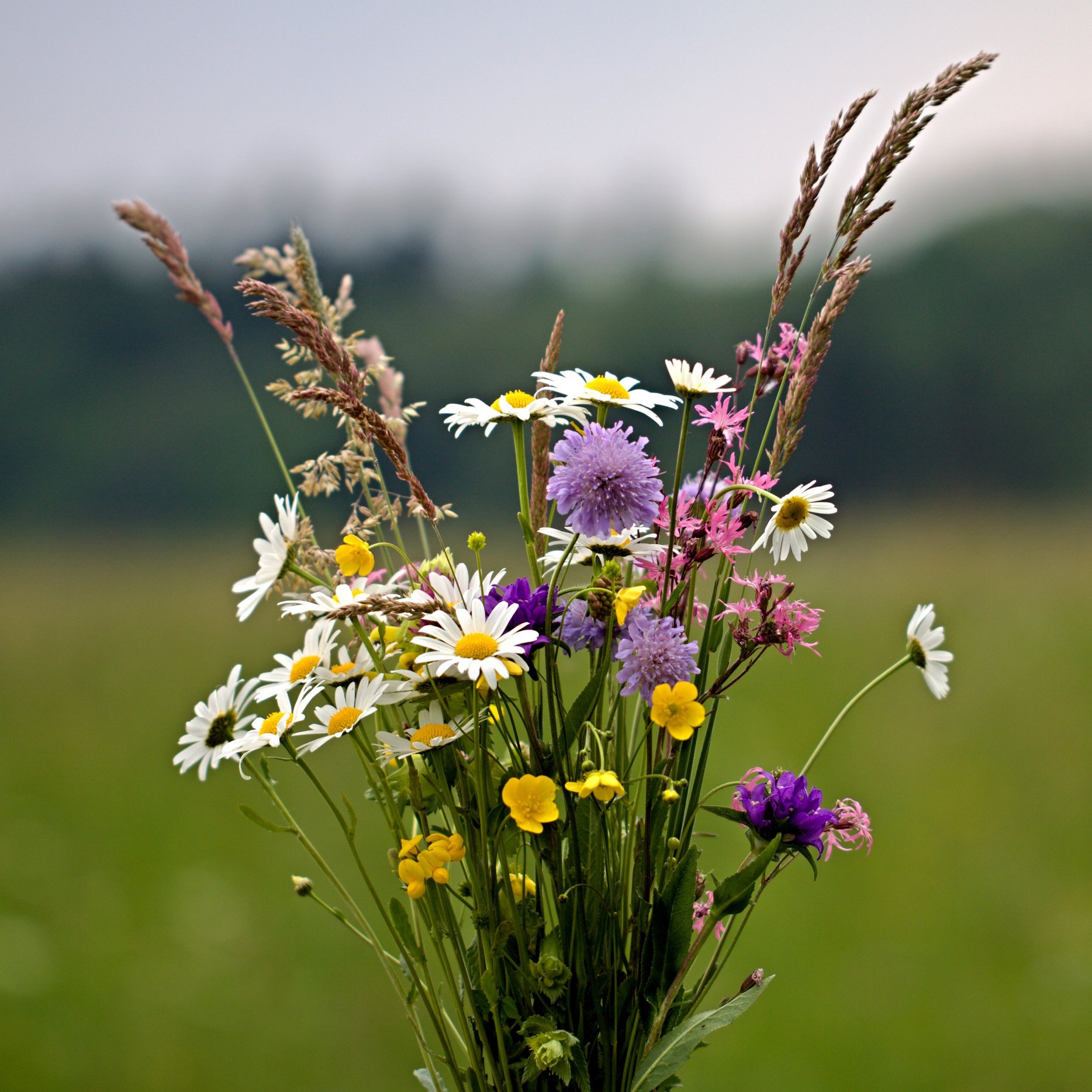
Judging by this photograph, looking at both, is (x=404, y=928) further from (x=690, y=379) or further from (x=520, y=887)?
(x=690, y=379)

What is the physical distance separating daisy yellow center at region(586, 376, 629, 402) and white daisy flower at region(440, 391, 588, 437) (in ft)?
0.06

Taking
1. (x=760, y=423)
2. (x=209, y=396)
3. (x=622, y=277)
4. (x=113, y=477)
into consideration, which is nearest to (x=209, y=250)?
(x=209, y=396)

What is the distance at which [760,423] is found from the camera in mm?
672

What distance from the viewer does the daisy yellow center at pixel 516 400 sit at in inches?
18.5

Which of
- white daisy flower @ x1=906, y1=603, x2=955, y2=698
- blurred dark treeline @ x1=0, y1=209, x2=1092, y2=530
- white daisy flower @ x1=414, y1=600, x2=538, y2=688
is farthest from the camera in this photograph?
blurred dark treeline @ x1=0, y1=209, x2=1092, y2=530

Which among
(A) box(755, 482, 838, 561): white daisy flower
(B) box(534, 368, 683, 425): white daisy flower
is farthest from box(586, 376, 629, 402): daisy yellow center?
(A) box(755, 482, 838, 561): white daisy flower

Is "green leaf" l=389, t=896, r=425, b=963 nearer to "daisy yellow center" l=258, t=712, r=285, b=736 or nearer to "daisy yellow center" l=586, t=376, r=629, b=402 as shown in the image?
"daisy yellow center" l=258, t=712, r=285, b=736

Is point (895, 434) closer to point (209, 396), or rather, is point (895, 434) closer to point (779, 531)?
point (209, 396)

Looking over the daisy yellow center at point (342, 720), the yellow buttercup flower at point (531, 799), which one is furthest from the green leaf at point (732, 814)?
the daisy yellow center at point (342, 720)

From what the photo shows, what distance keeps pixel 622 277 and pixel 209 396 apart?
18.0 ft

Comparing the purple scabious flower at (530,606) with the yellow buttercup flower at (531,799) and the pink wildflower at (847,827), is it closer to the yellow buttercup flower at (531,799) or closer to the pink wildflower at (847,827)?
the yellow buttercup flower at (531,799)

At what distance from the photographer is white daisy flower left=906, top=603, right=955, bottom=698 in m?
0.52

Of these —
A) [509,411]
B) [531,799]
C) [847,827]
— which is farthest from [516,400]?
[847,827]

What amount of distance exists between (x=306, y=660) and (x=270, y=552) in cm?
7
